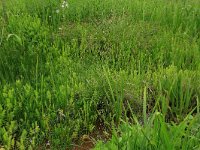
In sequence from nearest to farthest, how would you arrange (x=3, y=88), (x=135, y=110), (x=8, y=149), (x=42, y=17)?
(x=8, y=149) < (x=135, y=110) < (x=3, y=88) < (x=42, y=17)

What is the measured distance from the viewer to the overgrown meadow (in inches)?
109

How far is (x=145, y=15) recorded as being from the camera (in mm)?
5152

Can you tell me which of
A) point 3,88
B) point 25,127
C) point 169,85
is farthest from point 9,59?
point 169,85

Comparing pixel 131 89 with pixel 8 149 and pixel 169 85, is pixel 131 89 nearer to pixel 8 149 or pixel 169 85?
pixel 169 85

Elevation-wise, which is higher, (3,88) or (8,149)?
(3,88)

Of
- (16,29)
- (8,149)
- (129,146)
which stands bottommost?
(8,149)

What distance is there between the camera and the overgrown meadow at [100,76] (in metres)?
2.77

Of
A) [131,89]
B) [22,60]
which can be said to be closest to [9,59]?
[22,60]

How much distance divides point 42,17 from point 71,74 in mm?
1470

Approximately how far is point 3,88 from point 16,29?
97 cm

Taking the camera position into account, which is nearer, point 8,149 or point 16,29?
point 8,149

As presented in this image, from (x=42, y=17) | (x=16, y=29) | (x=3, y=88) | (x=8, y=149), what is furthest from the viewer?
(x=42, y=17)

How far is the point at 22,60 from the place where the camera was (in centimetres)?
376

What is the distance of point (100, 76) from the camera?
3.36 metres
